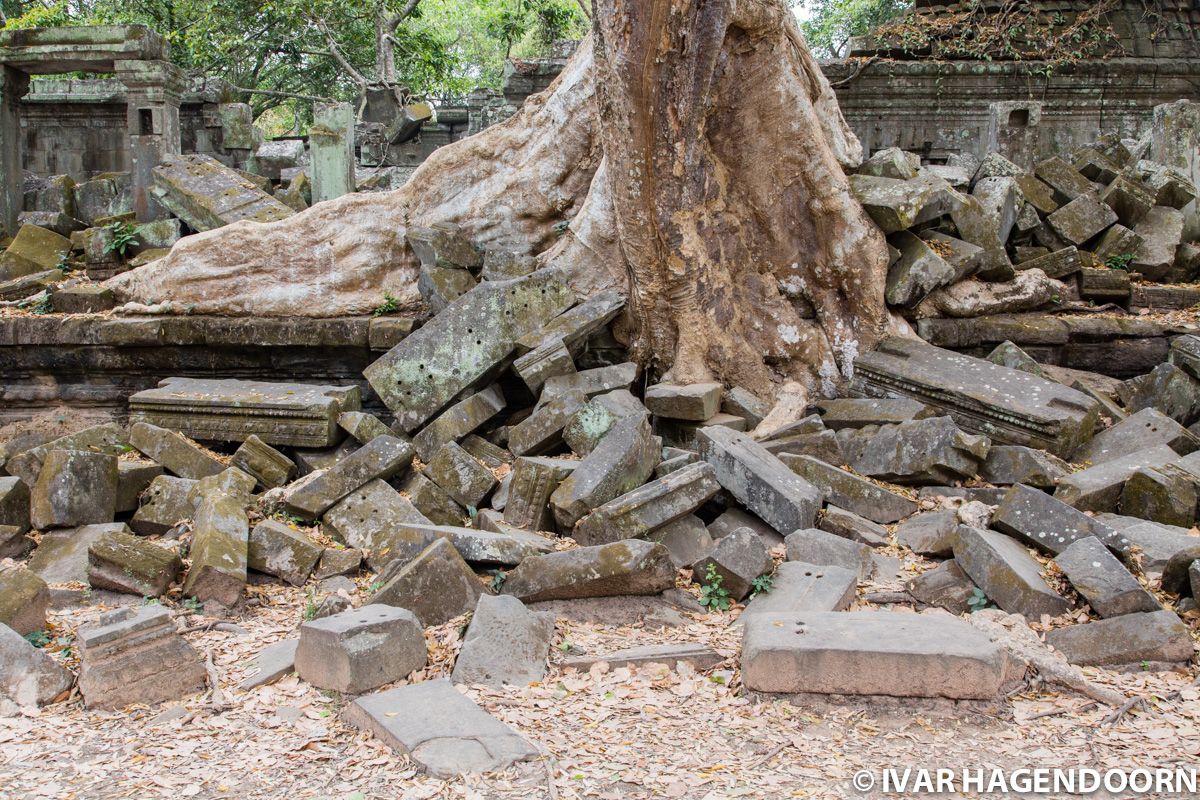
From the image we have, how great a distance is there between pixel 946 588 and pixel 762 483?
103 cm

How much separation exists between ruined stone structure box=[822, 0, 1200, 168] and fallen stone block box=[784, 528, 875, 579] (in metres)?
9.87

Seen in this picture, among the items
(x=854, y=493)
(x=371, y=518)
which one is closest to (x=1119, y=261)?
(x=854, y=493)

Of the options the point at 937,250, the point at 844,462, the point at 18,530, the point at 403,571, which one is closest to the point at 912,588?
the point at 844,462

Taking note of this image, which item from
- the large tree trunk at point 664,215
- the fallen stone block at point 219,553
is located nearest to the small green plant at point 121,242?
the large tree trunk at point 664,215

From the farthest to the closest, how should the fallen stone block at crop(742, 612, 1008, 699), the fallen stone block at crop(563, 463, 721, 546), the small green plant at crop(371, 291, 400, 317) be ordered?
the small green plant at crop(371, 291, 400, 317), the fallen stone block at crop(563, 463, 721, 546), the fallen stone block at crop(742, 612, 1008, 699)

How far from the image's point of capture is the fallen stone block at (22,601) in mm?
4031

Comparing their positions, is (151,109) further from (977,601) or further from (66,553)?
(977,601)

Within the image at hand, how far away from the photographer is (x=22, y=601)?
407cm

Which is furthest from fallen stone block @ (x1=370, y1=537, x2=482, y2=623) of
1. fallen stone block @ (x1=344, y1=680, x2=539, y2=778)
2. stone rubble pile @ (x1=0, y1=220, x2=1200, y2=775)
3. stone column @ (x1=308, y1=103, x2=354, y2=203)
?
stone column @ (x1=308, y1=103, x2=354, y2=203)

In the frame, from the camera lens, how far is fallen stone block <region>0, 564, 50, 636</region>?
403cm

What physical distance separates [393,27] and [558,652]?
16364mm

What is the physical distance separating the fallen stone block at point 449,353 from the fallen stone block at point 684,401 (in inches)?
39.7

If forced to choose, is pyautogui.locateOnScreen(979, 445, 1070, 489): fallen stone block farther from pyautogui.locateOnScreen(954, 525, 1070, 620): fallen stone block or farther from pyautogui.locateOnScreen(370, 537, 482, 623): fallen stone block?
pyautogui.locateOnScreen(370, 537, 482, 623): fallen stone block

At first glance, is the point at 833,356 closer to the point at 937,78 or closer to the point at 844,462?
the point at 844,462
